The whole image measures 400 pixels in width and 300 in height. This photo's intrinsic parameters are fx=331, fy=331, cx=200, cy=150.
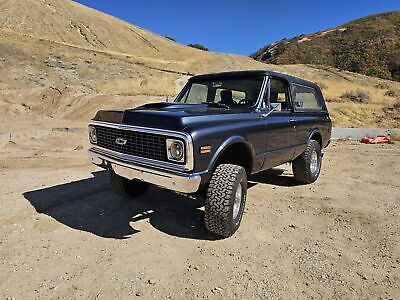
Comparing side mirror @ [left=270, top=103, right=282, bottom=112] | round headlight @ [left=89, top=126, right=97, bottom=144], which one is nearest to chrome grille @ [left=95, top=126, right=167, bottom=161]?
round headlight @ [left=89, top=126, right=97, bottom=144]

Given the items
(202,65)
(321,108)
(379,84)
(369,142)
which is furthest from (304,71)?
(321,108)

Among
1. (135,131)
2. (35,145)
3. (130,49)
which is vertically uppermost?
(130,49)

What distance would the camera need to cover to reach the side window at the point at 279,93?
463cm

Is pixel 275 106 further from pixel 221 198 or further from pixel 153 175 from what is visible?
pixel 153 175

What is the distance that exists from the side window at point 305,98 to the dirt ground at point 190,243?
4.64 ft

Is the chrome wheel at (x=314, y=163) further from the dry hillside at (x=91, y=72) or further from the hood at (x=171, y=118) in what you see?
the dry hillside at (x=91, y=72)

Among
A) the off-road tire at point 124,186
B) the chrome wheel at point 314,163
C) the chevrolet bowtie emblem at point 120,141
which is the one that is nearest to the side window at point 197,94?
the off-road tire at point 124,186

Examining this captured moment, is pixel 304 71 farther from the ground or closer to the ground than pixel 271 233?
farther from the ground

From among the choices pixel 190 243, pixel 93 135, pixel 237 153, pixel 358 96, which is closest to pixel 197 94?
pixel 237 153

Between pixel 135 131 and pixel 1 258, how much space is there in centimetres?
177

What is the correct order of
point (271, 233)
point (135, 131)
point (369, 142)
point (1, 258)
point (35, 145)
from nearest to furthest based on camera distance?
1. point (1, 258)
2. point (135, 131)
3. point (271, 233)
4. point (35, 145)
5. point (369, 142)

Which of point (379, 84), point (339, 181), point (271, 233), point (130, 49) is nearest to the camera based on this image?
point (271, 233)

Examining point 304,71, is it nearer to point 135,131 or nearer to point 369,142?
point 369,142

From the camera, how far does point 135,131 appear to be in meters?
3.46
